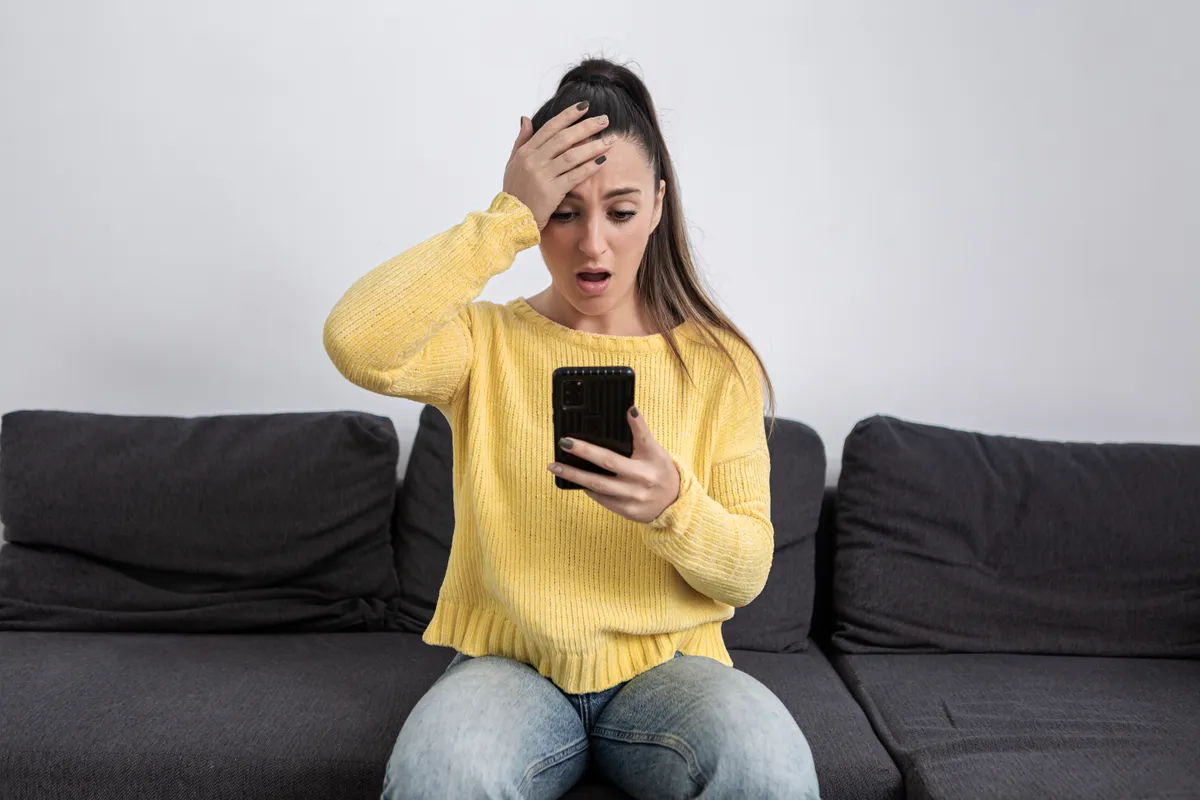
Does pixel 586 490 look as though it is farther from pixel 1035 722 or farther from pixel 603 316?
pixel 1035 722

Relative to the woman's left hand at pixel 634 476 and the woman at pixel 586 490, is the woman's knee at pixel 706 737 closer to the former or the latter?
the woman at pixel 586 490

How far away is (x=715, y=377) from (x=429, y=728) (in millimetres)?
577

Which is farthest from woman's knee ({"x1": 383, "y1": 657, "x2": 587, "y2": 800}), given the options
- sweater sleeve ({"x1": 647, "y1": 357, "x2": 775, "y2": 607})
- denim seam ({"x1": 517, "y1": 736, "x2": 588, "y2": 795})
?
sweater sleeve ({"x1": 647, "y1": 357, "x2": 775, "y2": 607})

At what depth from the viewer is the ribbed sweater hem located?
1.22 meters

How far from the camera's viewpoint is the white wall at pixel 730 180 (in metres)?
2.01

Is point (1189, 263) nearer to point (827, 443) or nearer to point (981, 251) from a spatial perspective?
point (981, 251)

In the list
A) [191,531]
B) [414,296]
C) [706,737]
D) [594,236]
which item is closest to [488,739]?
[706,737]

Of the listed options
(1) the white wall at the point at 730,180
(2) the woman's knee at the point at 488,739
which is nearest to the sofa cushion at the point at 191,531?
(1) the white wall at the point at 730,180

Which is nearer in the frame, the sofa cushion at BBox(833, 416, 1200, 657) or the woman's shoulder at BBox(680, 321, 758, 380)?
the woman's shoulder at BBox(680, 321, 758, 380)

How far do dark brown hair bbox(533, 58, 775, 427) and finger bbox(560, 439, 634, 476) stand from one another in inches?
11.6

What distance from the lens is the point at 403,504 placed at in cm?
191

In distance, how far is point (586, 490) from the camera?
3.60 ft

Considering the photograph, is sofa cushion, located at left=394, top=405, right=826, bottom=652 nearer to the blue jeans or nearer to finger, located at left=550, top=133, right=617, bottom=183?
the blue jeans

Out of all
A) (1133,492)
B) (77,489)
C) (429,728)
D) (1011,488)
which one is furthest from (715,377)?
(77,489)
